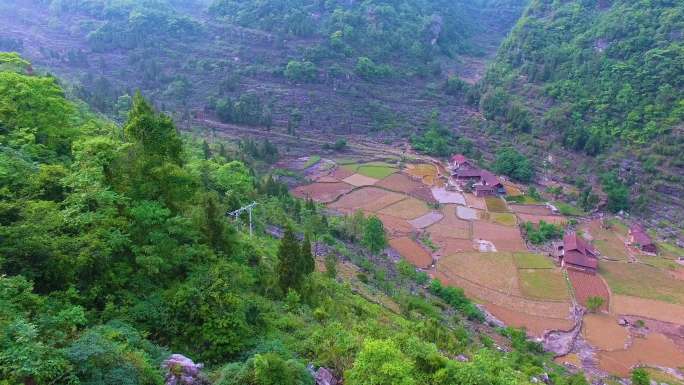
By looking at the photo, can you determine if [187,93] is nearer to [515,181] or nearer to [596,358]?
[515,181]

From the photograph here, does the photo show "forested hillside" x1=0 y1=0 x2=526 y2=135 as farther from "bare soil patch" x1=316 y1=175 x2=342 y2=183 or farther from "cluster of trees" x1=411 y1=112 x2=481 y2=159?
"bare soil patch" x1=316 y1=175 x2=342 y2=183

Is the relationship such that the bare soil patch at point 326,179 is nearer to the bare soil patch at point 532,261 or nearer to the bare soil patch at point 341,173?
the bare soil patch at point 341,173

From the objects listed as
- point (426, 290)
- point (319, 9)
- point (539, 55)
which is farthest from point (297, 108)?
point (426, 290)

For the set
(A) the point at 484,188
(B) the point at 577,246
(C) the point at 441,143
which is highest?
(C) the point at 441,143

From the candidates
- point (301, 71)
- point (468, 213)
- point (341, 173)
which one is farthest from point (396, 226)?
point (301, 71)

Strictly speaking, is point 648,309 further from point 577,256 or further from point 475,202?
point 475,202
